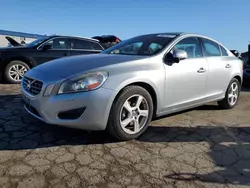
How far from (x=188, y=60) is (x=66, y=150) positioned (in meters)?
2.31

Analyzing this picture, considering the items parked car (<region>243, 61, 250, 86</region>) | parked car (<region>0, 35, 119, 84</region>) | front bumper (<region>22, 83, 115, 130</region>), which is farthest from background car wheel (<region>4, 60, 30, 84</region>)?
parked car (<region>243, 61, 250, 86</region>)

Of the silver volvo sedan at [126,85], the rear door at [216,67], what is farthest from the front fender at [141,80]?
the rear door at [216,67]

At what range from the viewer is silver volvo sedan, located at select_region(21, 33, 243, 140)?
10.4 feet

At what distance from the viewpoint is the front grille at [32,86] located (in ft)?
11.0

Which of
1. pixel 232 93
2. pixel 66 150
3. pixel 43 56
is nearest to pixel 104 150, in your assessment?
pixel 66 150

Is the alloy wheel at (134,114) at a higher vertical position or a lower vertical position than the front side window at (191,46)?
lower

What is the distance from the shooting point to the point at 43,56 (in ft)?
26.3

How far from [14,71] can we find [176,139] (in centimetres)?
574

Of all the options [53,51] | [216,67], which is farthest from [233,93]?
[53,51]

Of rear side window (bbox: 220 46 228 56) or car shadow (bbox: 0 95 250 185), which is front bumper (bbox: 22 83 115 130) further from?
rear side window (bbox: 220 46 228 56)

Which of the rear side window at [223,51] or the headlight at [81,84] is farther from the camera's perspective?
the rear side window at [223,51]

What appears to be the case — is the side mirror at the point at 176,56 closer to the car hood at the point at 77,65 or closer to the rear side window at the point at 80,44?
the car hood at the point at 77,65

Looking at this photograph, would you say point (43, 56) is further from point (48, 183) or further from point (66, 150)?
point (48, 183)

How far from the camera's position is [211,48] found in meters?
5.02
